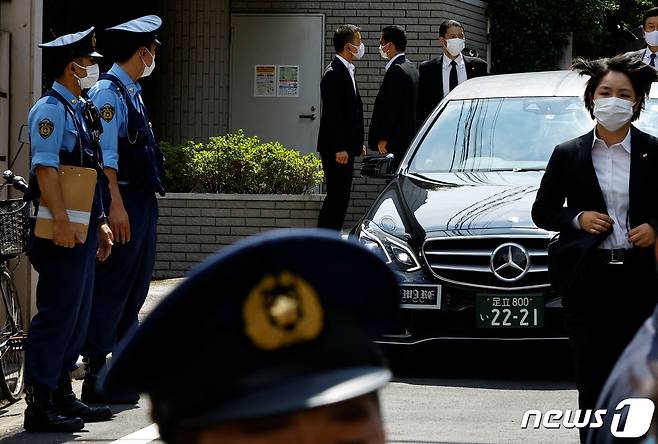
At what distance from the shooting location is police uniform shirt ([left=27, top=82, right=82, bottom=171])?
672 cm

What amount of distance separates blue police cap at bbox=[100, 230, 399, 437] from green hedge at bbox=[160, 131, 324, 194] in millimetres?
12178

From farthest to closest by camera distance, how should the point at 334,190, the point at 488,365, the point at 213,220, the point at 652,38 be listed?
the point at 213,220 < the point at 334,190 < the point at 652,38 < the point at 488,365

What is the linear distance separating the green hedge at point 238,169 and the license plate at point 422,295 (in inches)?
215

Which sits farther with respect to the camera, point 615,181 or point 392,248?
point 392,248

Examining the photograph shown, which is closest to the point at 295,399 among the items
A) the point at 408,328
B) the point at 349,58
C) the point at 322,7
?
the point at 408,328

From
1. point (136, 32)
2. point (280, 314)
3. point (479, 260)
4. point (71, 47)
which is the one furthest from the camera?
point (479, 260)

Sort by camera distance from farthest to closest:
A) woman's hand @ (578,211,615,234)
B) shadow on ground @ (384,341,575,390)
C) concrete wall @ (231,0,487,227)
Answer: concrete wall @ (231,0,487,227)
shadow on ground @ (384,341,575,390)
woman's hand @ (578,211,615,234)

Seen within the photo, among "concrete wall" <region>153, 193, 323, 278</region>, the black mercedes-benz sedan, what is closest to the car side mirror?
the black mercedes-benz sedan

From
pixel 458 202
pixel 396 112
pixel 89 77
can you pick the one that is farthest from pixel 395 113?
pixel 89 77

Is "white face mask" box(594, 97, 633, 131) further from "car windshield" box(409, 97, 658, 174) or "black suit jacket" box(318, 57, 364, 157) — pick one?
"black suit jacket" box(318, 57, 364, 157)

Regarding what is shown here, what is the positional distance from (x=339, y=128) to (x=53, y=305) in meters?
5.97

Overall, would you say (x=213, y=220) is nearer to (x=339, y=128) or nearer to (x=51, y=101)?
(x=339, y=128)

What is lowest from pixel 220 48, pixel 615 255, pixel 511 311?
pixel 511 311

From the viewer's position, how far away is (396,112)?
1296cm
